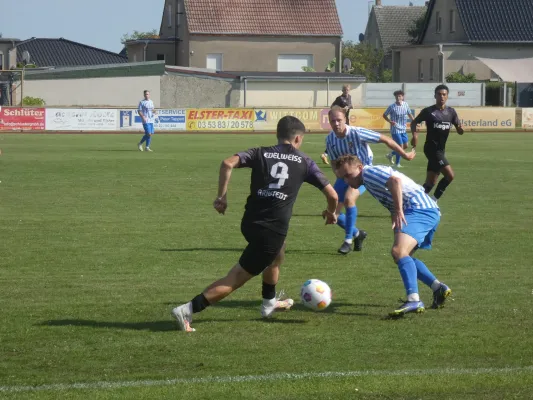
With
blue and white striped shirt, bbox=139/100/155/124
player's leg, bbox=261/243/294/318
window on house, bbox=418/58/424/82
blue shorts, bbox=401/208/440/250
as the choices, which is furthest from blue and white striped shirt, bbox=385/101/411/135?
window on house, bbox=418/58/424/82

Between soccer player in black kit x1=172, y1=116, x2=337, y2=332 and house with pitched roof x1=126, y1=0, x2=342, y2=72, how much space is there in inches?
2444

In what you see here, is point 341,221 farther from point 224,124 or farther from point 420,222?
point 224,124

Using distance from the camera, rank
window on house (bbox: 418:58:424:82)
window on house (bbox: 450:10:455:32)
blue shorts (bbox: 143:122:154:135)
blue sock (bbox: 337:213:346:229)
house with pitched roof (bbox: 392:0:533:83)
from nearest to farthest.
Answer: blue sock (bbox: 337:213:346:229) → blue shorts (bbox: 143:122:154:135) → house with pitched roof (bbox: 392:0:533:83) → window on house (bbox: 418:58:424:82) → window on house (bbox: 450:10:455:32)

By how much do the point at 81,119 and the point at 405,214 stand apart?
3869cm

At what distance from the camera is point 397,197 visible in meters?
8.52

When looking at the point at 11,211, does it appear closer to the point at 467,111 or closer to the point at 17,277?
the point at 17,277

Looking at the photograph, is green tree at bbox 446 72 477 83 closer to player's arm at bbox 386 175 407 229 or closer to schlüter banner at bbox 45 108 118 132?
schlüter banner at bbox 45 108 118 132

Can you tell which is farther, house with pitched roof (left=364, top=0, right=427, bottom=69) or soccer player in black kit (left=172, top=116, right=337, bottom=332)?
house with pitched roof (left=364, top=0, right=427, bottom=69)

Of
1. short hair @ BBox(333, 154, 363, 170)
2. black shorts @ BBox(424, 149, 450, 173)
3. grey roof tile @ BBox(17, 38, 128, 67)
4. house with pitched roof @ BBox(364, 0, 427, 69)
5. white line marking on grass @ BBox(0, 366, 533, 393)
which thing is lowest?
white line marking on grass @ BBox(0, 366, 533, 393)

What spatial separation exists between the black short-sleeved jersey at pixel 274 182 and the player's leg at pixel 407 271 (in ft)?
3.79

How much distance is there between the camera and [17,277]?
10.6 meters

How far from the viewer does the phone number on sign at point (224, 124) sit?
47.9m

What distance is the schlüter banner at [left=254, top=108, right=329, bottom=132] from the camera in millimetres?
48219

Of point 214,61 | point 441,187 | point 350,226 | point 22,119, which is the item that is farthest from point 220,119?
point 350,226
